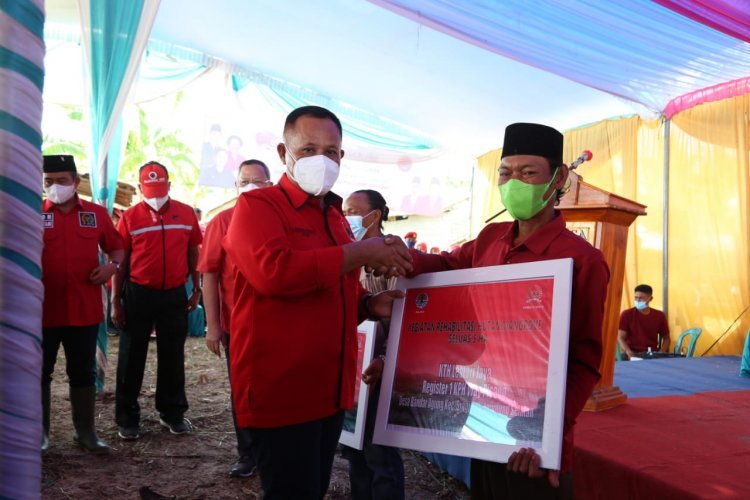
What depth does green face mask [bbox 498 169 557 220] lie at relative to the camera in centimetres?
174

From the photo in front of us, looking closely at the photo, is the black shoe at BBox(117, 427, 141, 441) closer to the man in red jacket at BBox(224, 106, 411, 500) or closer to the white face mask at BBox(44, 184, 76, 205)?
the white face mask at BBox(44, 184, 76, 205)

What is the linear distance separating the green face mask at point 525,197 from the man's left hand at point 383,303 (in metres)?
0.48

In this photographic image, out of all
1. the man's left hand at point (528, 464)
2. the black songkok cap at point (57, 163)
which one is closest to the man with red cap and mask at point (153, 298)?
the black songkok cap at point (57, 163)

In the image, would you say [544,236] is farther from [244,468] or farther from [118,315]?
[118,315]

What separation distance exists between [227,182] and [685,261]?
260 inches

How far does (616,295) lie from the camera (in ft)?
10.6

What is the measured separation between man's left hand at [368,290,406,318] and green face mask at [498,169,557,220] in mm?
481

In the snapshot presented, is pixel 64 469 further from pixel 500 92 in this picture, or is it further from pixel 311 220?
pixel 500 92

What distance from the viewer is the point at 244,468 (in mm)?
3430

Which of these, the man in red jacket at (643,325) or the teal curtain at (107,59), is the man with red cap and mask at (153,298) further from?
the man in red jacket at (643,325)

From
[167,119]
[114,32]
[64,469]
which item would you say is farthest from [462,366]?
[167,119]

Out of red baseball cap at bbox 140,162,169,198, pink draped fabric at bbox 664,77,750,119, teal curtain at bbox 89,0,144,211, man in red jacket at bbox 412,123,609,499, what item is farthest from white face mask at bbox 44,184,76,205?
pink draped fabric at bbox 664,77,750,119

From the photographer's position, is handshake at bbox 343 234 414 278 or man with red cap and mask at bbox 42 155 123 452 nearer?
handshake at bbox 343 234 414 278

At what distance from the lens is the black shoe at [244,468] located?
3420 millimetres
